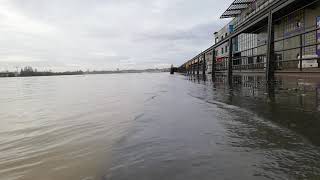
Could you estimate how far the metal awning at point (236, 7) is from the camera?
39.9m

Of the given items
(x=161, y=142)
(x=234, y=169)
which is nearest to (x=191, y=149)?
(x=161, y=142)

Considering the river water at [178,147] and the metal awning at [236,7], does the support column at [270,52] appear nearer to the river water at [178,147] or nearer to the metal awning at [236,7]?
the river water at [178,147]

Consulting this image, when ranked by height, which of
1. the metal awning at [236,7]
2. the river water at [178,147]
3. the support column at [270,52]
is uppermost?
the metal awning at [236,7]

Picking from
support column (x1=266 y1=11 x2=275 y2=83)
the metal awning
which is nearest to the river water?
support column (x1=266 y1=11 x2=275 y2=83)

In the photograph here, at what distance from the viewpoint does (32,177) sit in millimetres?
2670

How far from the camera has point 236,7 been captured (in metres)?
43.0

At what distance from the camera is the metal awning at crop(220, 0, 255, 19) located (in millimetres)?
39912

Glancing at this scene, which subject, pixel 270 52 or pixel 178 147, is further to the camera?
pixel 270 52

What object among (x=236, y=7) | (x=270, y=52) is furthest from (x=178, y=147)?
(x=236, y=7)

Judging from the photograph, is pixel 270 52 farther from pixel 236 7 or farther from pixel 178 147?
pixel 236 7

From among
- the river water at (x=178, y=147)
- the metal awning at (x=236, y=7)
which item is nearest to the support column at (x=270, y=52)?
the river water at (x=178, y=147)

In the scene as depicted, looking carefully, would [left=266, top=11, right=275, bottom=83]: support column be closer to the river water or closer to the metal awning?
the river water

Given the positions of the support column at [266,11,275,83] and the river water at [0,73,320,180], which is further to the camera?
the support column at [266,11,275,83]

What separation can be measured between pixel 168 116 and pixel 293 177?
3.18 m
